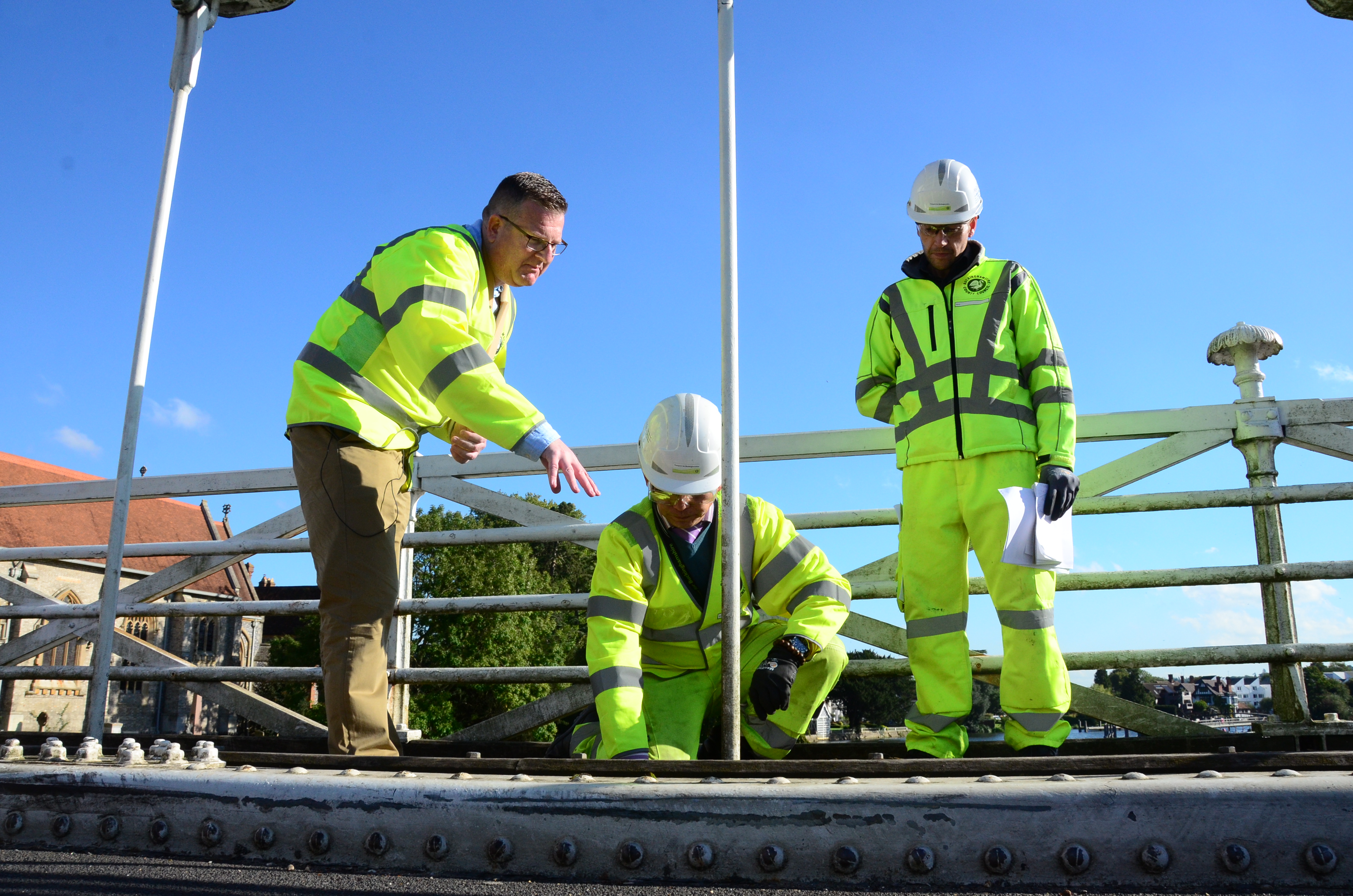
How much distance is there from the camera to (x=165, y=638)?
53.1m

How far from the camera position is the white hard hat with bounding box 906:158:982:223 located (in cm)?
326

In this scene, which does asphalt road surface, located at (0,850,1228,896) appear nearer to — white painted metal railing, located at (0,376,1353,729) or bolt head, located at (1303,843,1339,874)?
bolt head, located at (1303,843,1339,874)

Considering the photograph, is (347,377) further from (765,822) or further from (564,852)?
(765,822)

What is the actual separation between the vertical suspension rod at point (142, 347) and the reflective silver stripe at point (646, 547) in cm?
215

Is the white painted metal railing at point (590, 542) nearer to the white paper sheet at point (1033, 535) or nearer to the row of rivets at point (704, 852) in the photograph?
the white paper sheet at point (1033, 535)

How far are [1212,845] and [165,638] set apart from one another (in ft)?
198

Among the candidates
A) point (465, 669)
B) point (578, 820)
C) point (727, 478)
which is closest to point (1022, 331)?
point (727, 478)

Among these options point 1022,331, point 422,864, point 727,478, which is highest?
point 1022,331

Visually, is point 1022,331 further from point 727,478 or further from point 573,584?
point 573,584

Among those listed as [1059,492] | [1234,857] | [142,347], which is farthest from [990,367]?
[142,347]

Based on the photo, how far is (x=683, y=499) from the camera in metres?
2.88

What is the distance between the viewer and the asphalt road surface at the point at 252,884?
159 cm

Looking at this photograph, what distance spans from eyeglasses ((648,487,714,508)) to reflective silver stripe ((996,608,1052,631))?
1.03 m

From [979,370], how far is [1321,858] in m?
1.96
